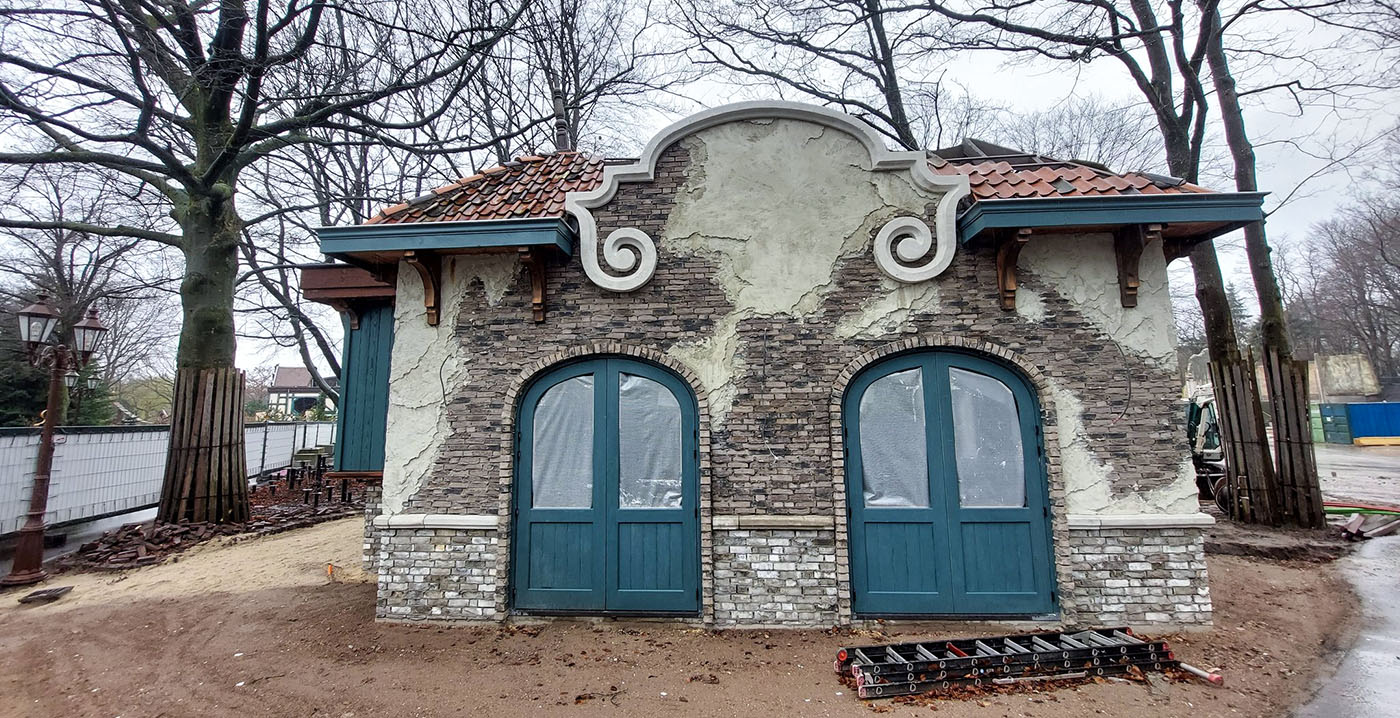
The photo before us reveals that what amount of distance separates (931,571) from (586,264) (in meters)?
4.40

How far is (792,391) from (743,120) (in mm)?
2782

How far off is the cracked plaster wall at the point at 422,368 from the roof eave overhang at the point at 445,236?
1.47ft

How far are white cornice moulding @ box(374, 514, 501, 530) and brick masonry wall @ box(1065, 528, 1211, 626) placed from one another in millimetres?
5419

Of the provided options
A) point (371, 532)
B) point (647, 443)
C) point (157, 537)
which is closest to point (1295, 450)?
point (647, 443)

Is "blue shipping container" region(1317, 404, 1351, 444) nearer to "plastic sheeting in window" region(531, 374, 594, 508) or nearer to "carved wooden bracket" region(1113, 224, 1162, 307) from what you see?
"carved wooden bracket" region(1113, 224, 1162, 307)

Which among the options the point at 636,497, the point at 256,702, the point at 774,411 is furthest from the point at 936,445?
the point at 256,702

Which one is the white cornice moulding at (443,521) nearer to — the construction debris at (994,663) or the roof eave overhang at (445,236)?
the roof eave overhang at (445,236)

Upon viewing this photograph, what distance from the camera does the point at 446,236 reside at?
557cm

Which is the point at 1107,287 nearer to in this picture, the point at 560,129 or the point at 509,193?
the point at 509,193

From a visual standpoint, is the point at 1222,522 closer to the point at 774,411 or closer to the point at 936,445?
the point at 936,445

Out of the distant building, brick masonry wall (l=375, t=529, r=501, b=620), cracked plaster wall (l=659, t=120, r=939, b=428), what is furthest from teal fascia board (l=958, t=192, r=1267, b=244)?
the distant building

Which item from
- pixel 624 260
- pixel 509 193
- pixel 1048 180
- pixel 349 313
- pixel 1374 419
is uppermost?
pixel 509 193

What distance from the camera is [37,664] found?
5.18 metres

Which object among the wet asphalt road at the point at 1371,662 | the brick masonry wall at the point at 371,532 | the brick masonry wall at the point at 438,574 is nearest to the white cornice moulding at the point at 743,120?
the brick masonry wall at the point at 438,574
